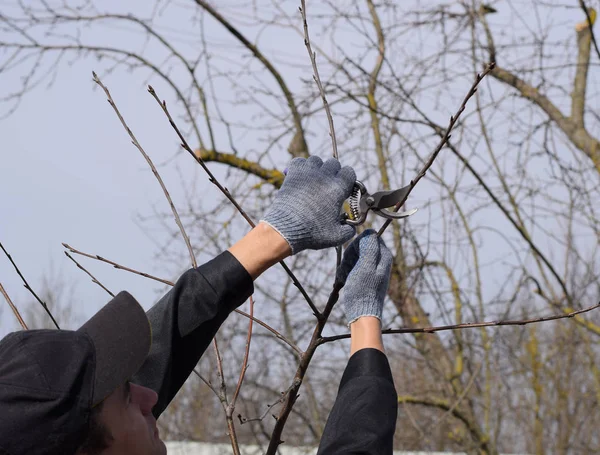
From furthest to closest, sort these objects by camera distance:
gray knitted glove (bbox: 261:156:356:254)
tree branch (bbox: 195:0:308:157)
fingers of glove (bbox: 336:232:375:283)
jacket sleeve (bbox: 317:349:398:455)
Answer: tree branch (bbox: 195:0:308:157) → fingers of glove (bbox: 336:232:375:283) → gray knitted glove (bbox: 261:156:356:254) → jacket sleeve (bbox: 317:349:398:455)

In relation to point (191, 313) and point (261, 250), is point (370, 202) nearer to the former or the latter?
point (261, 250)

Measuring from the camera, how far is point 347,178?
76.6 inches

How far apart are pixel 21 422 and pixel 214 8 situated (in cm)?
483

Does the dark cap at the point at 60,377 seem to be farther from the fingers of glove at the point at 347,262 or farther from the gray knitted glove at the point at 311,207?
the fingers of glove at the point at 347,262

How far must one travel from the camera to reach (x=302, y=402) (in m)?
6.96

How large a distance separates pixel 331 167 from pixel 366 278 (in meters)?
0.29

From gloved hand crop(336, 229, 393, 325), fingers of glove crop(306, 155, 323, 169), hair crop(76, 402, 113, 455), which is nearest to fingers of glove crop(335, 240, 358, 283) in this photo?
gloved hand crop(336, 229, 393, 325)

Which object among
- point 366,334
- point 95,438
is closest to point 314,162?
point 366,334

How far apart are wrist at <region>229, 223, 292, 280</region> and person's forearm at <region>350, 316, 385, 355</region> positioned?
0.25 meters

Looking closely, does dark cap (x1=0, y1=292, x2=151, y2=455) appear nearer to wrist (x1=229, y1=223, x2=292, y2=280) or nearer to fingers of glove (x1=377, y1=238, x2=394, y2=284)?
wrist (x1=229, y1=223, x2=292, y2=280)

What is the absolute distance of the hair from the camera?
1.50 m

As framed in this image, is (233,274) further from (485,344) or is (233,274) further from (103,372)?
(485,344)

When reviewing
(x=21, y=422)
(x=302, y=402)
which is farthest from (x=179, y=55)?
(x=21, y=422)

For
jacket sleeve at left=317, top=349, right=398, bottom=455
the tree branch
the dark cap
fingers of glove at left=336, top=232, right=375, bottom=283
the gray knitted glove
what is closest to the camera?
the dark cap
